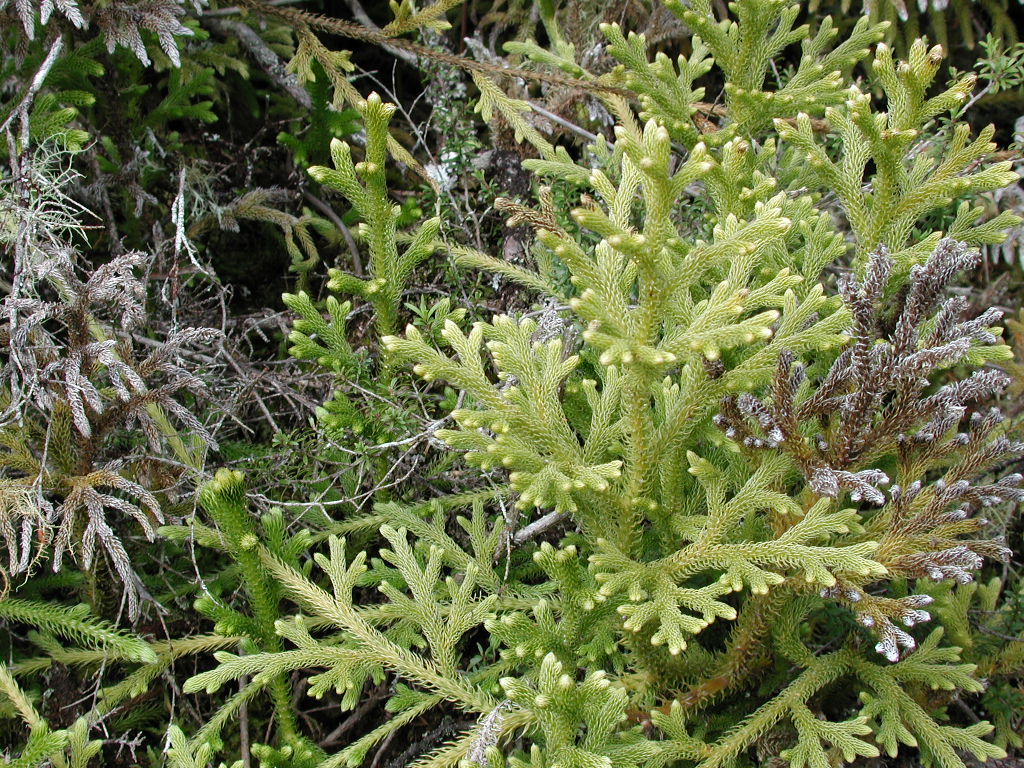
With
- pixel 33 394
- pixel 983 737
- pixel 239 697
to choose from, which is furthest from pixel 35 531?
pixel 983 737

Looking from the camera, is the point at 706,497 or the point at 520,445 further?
the point at 706,497

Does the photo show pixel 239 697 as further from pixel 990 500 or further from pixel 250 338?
pixel 990 500

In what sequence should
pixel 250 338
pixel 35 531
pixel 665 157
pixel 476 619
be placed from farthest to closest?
pixel 250 338 → pixel 35 531 → pixel 476 619 → pixel 665 157

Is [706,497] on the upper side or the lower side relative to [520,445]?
lower

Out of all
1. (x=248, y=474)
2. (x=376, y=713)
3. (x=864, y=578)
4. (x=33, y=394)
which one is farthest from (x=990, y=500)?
(x=33, y=394)

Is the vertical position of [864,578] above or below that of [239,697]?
below

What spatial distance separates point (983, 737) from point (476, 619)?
1.70 m

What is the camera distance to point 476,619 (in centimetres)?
212

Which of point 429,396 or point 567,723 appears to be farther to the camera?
point 429,396

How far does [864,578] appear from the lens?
199cm

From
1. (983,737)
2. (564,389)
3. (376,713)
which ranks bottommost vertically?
(983,737)

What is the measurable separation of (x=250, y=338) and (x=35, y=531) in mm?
1163

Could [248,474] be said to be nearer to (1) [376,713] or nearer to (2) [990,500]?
(1) [376,713]

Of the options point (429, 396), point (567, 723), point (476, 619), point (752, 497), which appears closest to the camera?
point (567, 723)
